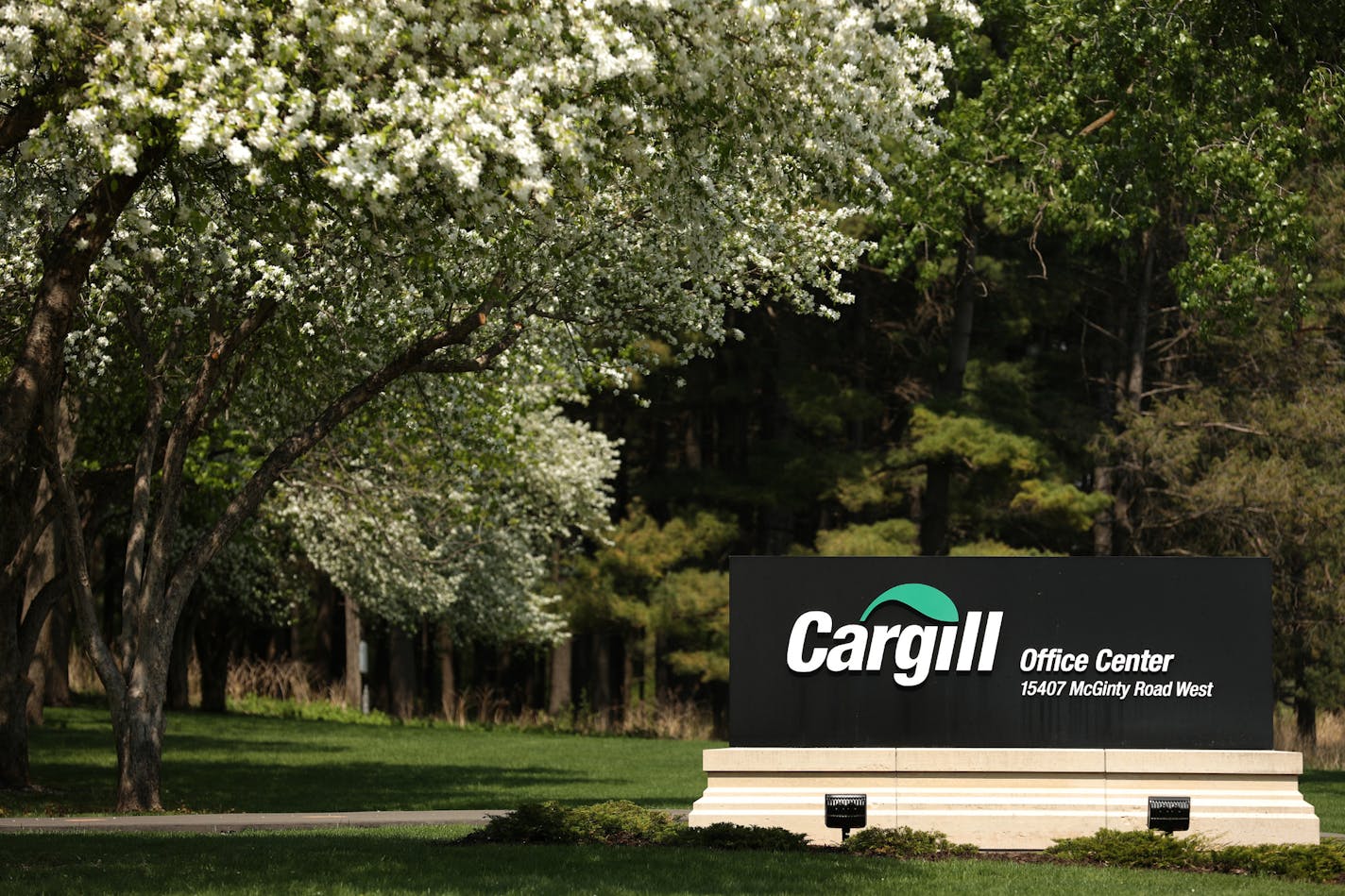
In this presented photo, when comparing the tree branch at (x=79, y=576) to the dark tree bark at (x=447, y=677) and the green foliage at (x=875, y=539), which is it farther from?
the dark tree bark at (x=447, y=677)

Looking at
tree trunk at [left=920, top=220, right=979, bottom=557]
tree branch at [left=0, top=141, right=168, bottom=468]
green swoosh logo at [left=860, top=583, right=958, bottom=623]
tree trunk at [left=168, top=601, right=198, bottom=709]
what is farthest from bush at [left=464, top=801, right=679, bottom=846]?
tree trunk at [left=168, top=601, right=198, bottom=709]

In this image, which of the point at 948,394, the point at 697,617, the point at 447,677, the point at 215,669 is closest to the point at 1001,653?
the point at 948,394

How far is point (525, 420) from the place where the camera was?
114ft

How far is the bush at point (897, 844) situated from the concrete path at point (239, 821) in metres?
3.36

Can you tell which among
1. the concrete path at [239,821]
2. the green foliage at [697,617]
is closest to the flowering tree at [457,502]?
the green foliage at [697,617]

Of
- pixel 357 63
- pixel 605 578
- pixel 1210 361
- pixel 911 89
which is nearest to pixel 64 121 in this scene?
pixel 357 63

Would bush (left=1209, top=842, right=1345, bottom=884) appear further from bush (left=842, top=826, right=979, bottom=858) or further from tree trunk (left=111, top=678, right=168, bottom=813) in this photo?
tree trunk (left=111, top=678, right=168, bottom=813)

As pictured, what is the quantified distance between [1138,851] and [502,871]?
514 cm

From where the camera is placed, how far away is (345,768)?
28.6 meters

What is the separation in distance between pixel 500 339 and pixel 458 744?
777 inches

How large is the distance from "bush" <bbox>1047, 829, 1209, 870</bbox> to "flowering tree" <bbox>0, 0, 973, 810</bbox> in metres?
5.58

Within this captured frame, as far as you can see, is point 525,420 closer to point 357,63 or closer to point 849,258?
point 849,258

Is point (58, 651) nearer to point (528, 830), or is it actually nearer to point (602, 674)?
point (602, 674)

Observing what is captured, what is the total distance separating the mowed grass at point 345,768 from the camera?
22.0 metres
